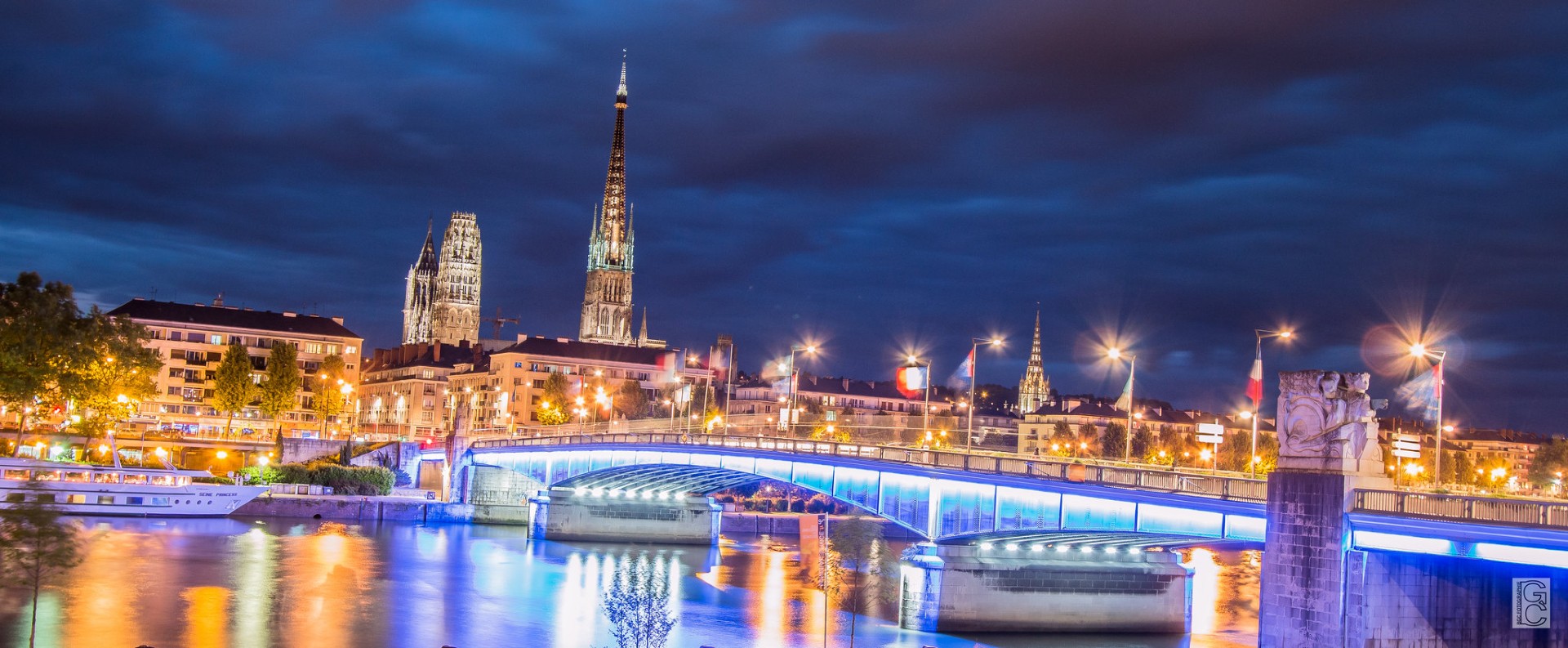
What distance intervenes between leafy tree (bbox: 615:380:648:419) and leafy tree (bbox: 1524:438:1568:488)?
84765 millimetres

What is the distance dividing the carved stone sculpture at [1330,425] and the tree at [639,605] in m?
18.0

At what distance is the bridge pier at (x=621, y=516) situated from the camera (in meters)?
97.4

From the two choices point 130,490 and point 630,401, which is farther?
point 630,401

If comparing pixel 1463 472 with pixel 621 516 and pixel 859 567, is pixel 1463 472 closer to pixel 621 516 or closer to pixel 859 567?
pixel 621 516

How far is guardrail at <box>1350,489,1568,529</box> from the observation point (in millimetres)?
32562

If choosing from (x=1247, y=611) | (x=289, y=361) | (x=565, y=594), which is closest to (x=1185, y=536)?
(x=1247, y=611)

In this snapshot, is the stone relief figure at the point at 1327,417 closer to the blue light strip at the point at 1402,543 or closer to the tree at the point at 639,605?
the blue light strip at the point at 1402,543

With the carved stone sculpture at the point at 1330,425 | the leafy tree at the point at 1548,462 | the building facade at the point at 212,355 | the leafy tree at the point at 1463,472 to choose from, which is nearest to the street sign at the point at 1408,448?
the carved stone sculpture at the point at 1330,425

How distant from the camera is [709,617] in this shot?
59.4 metres

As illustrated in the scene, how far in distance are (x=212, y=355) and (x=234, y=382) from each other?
28.0 m

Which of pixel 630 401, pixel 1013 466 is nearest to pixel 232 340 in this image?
pixel 630 401

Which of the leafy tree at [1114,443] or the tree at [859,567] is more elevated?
the leafy tree at [1114,443]

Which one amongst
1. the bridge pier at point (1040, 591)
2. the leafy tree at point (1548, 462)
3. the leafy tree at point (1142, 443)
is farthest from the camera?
the leafy tree at point (1142, 443)

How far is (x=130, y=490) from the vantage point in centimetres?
9388
